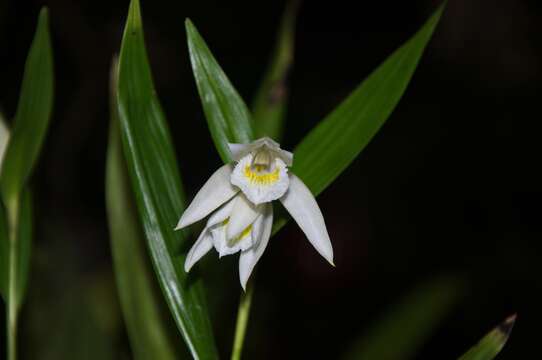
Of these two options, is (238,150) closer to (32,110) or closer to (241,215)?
(241,215)

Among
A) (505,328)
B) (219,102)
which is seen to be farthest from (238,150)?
(505,328)

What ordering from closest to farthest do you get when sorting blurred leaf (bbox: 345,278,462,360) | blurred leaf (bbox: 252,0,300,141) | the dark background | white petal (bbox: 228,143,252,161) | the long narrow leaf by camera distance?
white petal (bbox: 228,143,252,161) → the long narrow leaf → blurred leaf (bbox: 252,0,300,141) → blurred leaf (bbox: 345,278,462,360) → the dark background

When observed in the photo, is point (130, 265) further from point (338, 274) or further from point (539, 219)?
point (539, 219)

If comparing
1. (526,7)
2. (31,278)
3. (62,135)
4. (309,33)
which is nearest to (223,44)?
(309,33)

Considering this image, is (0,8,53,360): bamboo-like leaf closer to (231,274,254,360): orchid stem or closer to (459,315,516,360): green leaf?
(231,274,254,360): orchid stem

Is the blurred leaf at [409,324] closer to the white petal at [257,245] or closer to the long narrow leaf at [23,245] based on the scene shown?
the white petal at [257,245]

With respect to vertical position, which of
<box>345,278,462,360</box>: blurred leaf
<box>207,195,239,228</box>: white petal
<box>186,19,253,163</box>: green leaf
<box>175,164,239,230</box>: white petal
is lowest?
<box>345,278,462,360</box>: blurred leaf

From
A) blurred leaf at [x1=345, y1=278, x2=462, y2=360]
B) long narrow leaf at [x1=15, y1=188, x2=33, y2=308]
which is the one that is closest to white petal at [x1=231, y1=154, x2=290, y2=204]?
long narrow leaf at [x1=15, y1=188, x2=33, y2=308]
